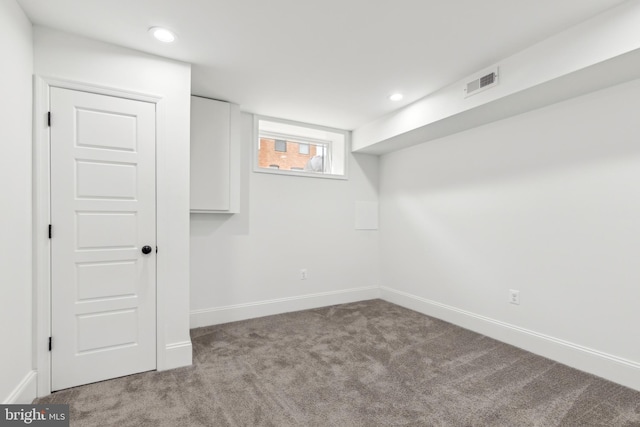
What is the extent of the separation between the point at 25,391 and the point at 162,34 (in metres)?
2.49

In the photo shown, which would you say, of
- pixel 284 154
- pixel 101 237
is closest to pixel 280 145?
pixel 284 154

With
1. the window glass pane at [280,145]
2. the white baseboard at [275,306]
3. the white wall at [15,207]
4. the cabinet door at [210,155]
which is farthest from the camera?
the window glass pane at [280,145]

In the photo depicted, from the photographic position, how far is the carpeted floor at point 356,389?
6.15 ft

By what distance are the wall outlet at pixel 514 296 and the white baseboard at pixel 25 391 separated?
3.85 metres

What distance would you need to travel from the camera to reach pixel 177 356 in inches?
98.2

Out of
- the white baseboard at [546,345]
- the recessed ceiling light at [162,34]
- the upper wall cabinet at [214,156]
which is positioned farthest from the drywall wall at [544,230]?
the recessed ceiling light at [162,34]

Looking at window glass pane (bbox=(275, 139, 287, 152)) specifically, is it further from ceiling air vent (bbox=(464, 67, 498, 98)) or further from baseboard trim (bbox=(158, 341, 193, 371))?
baseboard trim (bbox=(158, 341, 193, 371))

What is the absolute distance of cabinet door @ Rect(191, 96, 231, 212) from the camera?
3250 mm

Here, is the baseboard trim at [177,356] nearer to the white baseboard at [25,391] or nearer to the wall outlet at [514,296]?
the white baseboard at [25,391]

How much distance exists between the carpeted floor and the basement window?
6.98ft

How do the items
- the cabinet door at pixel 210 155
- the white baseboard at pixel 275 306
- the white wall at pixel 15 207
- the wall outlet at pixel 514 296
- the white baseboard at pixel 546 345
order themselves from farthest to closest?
the white baseboard at pixel 275 306
the cabinet door at pixel 210 155
the wall outlet at pixel 514 296
the white baseboard at pixel 546 345
the white wall at pixel 15 207

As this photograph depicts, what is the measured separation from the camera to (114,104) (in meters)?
2.32

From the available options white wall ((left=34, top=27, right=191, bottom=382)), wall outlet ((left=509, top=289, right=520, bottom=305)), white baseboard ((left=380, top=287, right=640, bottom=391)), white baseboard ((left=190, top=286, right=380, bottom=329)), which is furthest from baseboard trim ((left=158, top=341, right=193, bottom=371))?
wall outlet ((left=509, top=289, right=520, bottom=305))

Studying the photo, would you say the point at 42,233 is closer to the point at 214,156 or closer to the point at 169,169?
the point at 169,169
